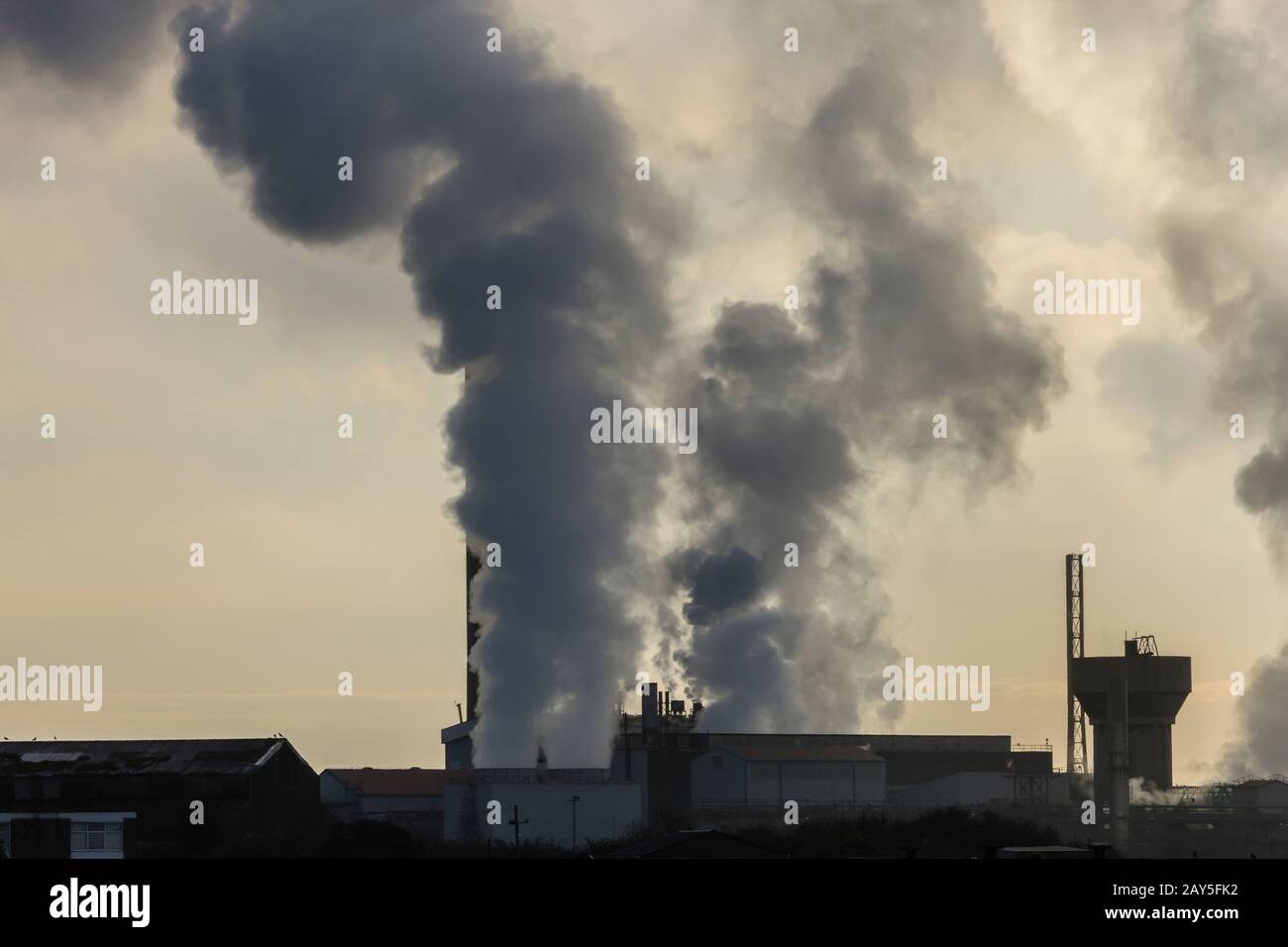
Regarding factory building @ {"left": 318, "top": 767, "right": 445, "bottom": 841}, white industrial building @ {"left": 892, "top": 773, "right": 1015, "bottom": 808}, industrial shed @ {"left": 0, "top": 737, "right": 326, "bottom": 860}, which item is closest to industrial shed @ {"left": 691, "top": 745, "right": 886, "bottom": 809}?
white industrial building @ {"left": 892, "top": 773, "right": 1015, "bottom": 808}

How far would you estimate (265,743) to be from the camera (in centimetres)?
6900

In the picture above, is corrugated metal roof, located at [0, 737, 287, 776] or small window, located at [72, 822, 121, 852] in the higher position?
corrugated metal roof, located at [0, 737, 287, 776]

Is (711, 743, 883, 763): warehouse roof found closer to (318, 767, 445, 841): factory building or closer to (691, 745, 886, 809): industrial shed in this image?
(691, 745, 886, 809): industrial shed

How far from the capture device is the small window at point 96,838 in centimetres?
6375

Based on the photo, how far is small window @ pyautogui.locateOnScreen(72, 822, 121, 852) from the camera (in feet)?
209

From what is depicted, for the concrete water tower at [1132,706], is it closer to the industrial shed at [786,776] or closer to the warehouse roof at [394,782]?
the industrial shed at [786,776]

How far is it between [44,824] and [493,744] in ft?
60.9

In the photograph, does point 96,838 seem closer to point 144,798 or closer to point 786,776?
point 144,798

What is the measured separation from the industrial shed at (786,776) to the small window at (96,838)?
24.9 m

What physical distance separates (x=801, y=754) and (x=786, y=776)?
6.20 feet

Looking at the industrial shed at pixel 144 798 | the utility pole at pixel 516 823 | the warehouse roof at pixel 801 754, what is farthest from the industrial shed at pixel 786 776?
the industrial shed at pixel 144 798

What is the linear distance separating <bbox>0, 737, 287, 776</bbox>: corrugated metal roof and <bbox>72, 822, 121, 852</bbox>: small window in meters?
2.35
